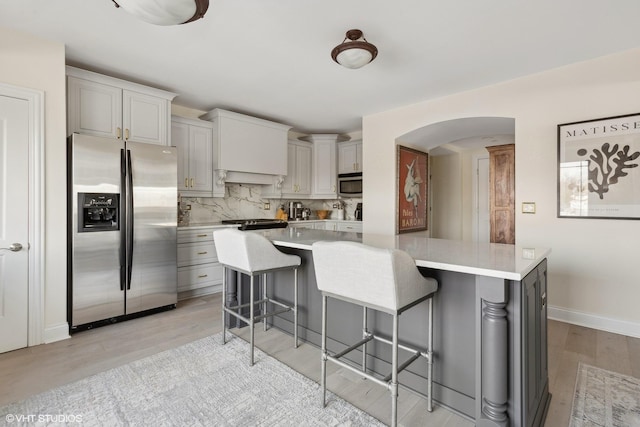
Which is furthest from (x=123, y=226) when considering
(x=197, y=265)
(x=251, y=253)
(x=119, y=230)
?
(x=251, y=253)

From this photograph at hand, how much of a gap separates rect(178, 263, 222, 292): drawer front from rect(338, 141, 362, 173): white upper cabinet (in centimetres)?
282

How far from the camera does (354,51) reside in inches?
93.2

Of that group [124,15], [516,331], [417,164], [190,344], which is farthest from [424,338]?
[417,164]

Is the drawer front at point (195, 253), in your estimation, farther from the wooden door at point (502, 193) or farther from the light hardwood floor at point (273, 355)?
the wooden door at point (502, 193)

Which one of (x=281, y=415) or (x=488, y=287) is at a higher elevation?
(x=488, y=287)

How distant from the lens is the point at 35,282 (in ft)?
8.28

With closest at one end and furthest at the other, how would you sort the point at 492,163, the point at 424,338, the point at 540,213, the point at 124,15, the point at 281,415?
the point at 281,415 < the point at 424,338 < the point at 124,15 < the point at 540,213 < the point at 492,163

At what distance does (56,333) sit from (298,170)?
3846 mm

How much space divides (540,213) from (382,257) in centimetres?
260

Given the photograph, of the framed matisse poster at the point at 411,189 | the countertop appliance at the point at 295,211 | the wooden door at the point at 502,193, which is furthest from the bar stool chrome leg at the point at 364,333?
the wooden door at the point at 502,193

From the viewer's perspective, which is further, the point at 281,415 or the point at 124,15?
the point at 124,15

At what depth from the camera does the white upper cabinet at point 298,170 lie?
5.37 meters

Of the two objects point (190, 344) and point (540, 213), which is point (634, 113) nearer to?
point (540, 213)

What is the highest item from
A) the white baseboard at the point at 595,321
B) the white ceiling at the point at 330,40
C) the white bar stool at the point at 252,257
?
the white ceiling at the point at 330,40
